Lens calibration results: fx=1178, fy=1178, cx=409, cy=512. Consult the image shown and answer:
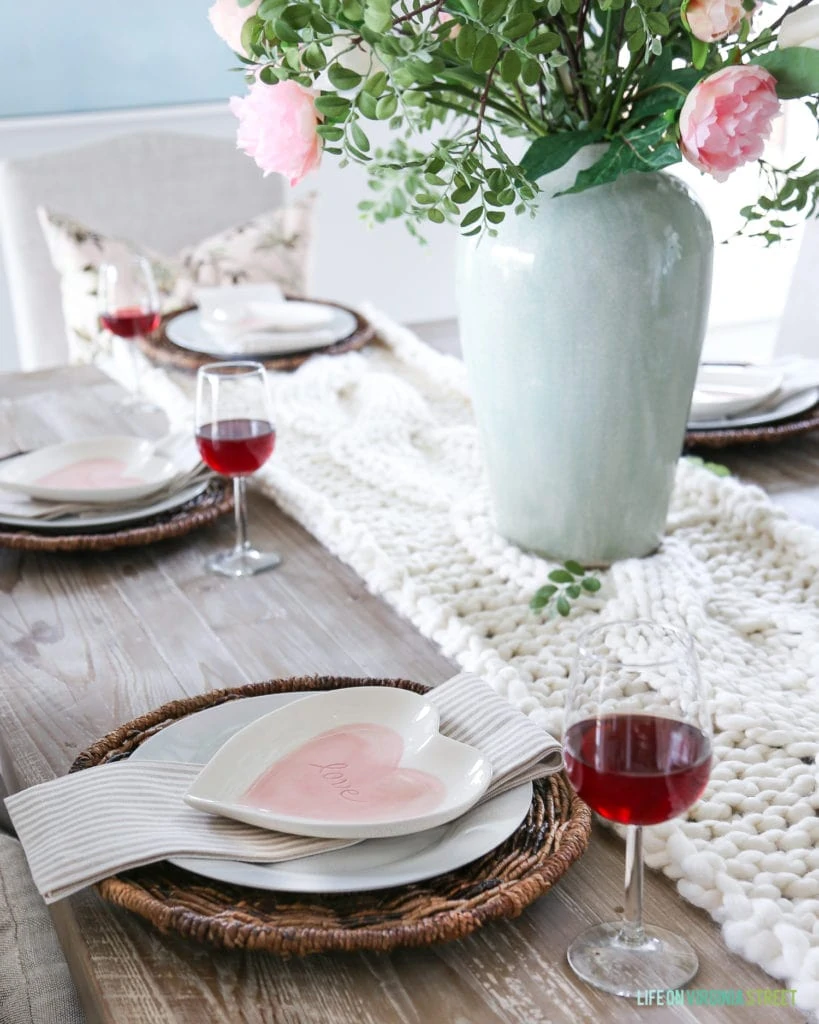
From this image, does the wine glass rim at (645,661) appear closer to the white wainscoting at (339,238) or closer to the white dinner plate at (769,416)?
the white dinner plate at (769,416)

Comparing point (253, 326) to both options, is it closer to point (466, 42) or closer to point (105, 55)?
point (466, 42)

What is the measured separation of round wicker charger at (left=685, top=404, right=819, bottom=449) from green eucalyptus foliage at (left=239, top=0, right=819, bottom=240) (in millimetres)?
361

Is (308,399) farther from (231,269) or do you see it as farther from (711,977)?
(711,977)

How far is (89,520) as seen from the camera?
4.03 feet

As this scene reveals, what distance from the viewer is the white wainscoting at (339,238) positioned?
11.2 feet

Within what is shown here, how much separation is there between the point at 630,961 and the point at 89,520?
0.78m

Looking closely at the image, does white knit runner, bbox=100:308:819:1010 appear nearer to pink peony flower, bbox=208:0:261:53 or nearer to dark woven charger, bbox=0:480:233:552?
dark woven charger, bbox=0:480:233:552

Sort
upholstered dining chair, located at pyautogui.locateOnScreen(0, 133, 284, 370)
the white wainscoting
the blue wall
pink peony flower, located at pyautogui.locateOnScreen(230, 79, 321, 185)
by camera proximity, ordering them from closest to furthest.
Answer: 1. pink peony flower, located at pyautogui.locateOnScreen(230, 79, 321, 185)
2. upholstered dining chair, located at pyautogui.locateOnScreen(0, 133, 284, 370)
3. the blue wall
4. the white wainscoting

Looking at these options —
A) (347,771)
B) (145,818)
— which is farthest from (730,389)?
(145,818)

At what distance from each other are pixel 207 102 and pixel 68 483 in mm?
2593

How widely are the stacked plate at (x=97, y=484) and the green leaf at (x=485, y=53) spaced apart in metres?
0.59

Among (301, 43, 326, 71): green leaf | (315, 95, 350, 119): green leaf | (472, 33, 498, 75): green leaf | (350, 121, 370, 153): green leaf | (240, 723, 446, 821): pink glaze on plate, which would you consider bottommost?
(240, 723, 446, 821): pink glaze on plate

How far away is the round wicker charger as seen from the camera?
4.59ft

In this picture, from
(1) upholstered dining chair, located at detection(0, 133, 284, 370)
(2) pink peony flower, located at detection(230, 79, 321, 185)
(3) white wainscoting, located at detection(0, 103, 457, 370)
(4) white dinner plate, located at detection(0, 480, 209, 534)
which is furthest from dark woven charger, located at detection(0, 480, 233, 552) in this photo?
(3) white wainscoting, located at detection(0, 103, 457, 370)
